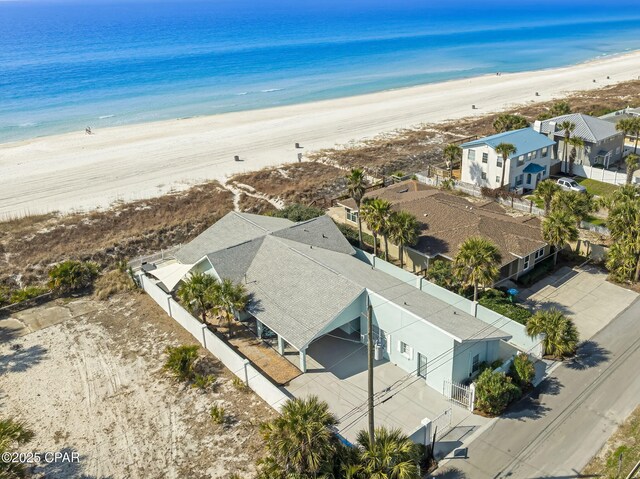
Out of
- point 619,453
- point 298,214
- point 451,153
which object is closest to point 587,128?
point 451,153

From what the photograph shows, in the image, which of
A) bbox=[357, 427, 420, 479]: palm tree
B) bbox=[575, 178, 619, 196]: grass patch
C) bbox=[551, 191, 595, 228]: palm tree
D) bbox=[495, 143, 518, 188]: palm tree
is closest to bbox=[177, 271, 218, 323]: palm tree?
bbox=[357, 427, 420, 479]: palm tree

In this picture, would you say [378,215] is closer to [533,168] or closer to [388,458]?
[388,458]

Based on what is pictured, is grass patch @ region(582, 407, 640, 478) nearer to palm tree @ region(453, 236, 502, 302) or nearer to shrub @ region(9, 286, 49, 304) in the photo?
palm tree @ region(453, 236, 502, 302)

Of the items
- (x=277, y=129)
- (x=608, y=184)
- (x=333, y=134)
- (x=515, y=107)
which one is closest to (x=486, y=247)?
(x=608, y=184)

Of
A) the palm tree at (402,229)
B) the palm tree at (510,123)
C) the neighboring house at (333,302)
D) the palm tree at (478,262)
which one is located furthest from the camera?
the palm tree at (510,123)

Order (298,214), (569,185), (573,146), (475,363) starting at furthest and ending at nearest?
1. (573,146)
2. (569,185)
3. (298,214)
4. (475,363)

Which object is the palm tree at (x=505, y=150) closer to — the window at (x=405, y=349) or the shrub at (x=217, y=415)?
the window at (x=405, y=349)

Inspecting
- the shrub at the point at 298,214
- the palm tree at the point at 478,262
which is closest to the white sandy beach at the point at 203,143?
the shrub at the point at 298,214
